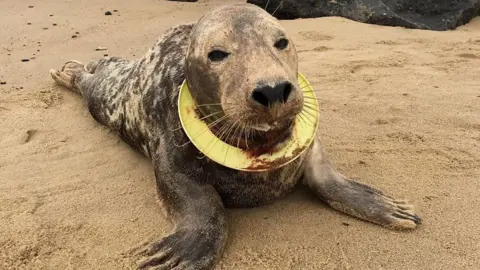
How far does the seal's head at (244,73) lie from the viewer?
242 cm

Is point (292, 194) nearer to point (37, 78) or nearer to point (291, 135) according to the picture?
point (291, 135)

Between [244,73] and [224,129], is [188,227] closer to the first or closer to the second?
[224,129]

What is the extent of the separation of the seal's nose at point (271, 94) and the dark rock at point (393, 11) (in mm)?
4597

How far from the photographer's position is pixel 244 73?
2537 millimetres

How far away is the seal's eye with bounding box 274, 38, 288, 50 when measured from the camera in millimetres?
2730

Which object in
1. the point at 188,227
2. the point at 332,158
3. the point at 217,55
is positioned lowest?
the point at 332,158

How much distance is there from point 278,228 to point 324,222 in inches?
9.1

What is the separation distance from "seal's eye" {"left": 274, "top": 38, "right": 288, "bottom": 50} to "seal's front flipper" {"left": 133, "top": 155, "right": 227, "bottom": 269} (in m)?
0.76

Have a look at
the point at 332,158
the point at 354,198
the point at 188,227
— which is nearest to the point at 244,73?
the point at 188,227

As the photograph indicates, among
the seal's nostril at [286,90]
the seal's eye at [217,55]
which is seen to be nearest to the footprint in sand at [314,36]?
the seal's eye at [217,55]

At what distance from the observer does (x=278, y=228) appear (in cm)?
289

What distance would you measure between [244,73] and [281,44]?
12.3 inches

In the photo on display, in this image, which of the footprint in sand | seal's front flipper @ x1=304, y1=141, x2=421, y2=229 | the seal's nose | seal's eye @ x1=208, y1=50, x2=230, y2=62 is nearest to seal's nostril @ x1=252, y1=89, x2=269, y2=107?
the seal's nose

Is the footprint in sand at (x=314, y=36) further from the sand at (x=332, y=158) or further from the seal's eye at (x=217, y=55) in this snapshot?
the seal's eye at (x=217, y=55)
